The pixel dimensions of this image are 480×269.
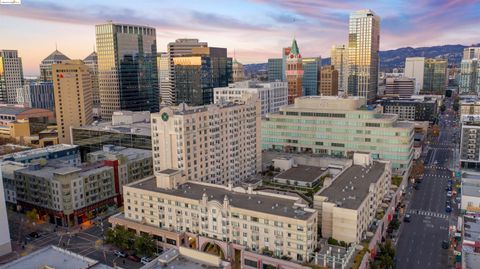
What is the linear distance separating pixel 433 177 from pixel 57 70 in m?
175

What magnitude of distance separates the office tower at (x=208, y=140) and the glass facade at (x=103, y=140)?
1576 inches

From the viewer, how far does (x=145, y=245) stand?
3568 inches

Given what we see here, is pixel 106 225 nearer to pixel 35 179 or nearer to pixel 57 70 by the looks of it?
pixel 35 179

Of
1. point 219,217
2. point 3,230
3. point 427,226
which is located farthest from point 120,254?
point 427,226

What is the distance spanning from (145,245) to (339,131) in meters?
91.5

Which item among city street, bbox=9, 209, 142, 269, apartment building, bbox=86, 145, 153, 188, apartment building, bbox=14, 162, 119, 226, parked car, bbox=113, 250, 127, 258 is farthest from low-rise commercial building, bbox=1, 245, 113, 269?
apartment building, bbox=86, 145, 153, 188

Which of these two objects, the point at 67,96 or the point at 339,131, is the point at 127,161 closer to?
the point at 339,131

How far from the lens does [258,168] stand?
142m

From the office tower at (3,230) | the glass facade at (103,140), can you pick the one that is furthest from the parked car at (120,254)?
the glass facade at (103,140)

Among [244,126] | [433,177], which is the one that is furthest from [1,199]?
[433,177]

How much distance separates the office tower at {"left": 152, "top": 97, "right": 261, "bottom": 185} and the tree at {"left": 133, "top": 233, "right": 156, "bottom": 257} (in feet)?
72.9

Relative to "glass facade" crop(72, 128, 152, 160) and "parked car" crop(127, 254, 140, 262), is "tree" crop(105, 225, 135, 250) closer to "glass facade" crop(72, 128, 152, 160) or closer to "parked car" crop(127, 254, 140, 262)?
"parked car" crop(127, 254, 140, 262)

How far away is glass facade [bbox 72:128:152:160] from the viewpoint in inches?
6004

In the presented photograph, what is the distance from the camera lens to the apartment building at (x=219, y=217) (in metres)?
80.1
